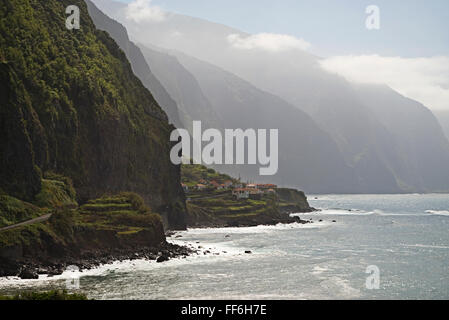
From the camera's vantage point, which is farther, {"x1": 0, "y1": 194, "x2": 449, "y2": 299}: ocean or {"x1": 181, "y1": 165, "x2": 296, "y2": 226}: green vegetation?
{"x1": 181, "y1": 165, "x2": 296, "y2": 226}: green vegetation

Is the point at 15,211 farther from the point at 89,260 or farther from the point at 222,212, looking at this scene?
the point at 222,212

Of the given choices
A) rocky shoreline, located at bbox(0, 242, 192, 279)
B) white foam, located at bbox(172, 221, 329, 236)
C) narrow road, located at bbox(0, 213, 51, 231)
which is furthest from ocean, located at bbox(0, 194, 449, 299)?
white foam, located at bbox(172, 221, 329, 236)

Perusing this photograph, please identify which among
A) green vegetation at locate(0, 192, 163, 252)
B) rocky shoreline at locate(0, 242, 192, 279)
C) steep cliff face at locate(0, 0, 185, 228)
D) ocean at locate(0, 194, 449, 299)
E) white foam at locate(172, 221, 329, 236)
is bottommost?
white foam at locate(172, 221, 329, 236)

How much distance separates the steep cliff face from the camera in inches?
3708

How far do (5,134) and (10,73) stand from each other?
12.3 m

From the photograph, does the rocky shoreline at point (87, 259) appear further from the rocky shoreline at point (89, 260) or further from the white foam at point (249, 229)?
the white foam at point (249, 229)

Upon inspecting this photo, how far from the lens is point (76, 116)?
383 feet

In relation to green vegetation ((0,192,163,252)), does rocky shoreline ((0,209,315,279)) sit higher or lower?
lower

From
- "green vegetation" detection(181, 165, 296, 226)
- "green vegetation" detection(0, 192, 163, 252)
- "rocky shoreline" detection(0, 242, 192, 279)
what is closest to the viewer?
"rocky shoreline" detection(0, 242, 192, 279)

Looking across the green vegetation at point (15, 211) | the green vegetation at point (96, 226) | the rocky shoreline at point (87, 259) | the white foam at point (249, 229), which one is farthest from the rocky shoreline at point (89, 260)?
the white foam at point (249, 229)

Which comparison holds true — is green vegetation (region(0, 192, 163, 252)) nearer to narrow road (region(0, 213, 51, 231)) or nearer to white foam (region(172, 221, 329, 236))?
narrow road (region(0, 213, 51, 231))

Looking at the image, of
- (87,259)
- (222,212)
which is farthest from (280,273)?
(222,212)

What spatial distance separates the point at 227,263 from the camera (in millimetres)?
89688
